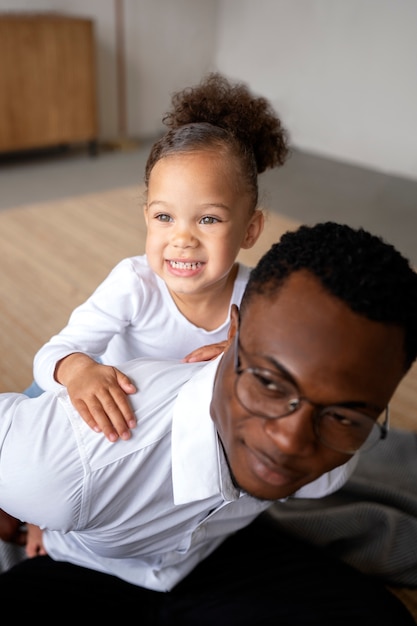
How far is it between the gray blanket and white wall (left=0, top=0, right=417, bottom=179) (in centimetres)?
335

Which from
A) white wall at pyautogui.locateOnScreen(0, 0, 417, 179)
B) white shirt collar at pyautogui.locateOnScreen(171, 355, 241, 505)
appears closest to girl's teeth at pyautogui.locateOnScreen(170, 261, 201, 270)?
white shirt collar at pyautogui.locateOnScreen(171, 355, 241, 505)

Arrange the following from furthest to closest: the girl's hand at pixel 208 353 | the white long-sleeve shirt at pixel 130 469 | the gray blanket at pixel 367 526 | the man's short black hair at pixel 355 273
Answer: the gray blanket at pixel 367 526, the girl's hand at pixel 208 353, the white long-sleeve shirt at pixel 130 469, the man's short black hair at pixel 355 273

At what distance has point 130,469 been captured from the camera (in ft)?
2.53

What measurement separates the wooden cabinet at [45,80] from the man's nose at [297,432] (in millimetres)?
3633

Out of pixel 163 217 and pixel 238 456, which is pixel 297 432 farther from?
pixel 163 217

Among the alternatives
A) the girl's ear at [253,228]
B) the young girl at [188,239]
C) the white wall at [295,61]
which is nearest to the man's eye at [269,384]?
the young girl at [188,239]

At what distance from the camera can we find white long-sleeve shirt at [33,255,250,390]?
1.11m

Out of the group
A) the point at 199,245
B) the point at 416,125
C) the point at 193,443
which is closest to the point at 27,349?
the point at 199,245

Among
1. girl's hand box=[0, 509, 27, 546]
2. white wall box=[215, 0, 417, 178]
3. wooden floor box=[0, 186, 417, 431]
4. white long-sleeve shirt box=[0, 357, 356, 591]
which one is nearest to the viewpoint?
white long-sleeve shirt box=[0, 357, 356, 591]

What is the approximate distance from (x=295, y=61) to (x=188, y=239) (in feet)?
13.5

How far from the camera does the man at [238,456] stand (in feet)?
1.98

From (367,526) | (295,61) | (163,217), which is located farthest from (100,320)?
(295,61)

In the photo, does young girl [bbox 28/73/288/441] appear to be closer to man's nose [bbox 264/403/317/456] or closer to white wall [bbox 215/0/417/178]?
man's nose [bbox 264/403/317/456]

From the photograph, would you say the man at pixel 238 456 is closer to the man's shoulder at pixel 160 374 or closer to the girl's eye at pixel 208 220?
the man's shoulder at pixel 160 374
